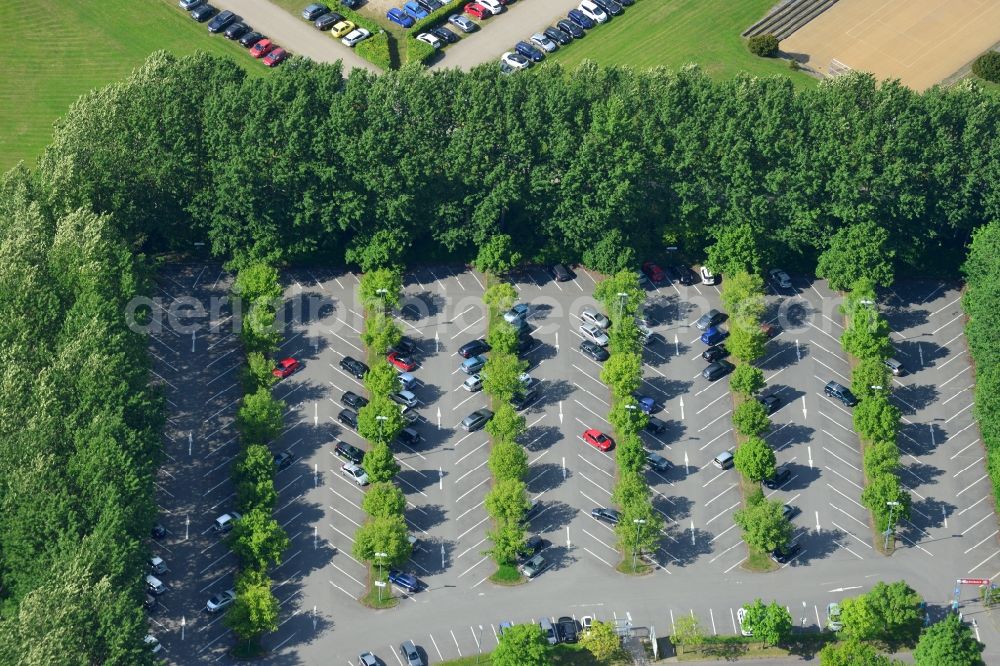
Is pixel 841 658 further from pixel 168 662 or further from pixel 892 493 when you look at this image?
pixel 168 662

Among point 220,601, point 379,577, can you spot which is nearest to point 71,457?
point 220,601

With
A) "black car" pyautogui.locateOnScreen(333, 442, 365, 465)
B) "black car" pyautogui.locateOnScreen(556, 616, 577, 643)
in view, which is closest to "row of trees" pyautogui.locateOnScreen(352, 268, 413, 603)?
"black car" pyautogui.locateOnScreen(333, 442, 365, 465)

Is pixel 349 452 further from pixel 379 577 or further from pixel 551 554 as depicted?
pixel 551 554

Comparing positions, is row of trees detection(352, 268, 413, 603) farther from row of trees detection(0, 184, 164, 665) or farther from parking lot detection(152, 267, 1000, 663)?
row of trees detection(0, 184, 164, 665)

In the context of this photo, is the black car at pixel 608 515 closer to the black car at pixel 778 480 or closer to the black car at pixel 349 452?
the black car at pixel 778 480

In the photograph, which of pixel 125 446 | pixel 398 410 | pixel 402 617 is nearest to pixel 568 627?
pixel 402 617

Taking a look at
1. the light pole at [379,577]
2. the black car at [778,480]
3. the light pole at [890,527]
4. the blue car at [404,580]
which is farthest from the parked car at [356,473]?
the light pole at [890,527]
